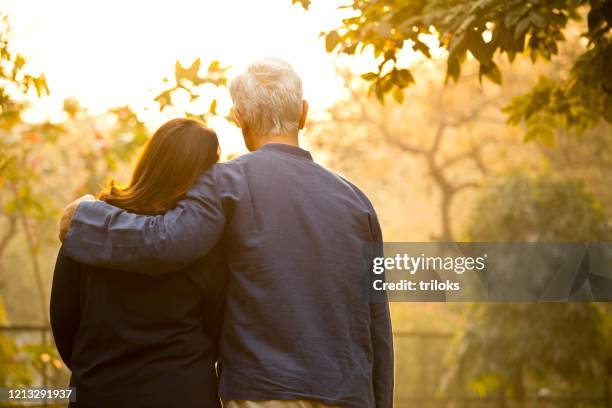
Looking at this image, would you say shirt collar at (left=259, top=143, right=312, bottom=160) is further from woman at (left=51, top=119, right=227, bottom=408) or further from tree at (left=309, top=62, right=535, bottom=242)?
tree at (left=309, top=62, right=535, bottom=242)

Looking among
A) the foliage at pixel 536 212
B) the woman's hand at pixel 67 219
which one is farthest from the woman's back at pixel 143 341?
the foliage at pixel 536 212

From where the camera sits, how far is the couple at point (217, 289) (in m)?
2.02

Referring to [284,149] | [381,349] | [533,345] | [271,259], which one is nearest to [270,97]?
[284,149]

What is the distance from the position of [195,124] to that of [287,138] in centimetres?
24

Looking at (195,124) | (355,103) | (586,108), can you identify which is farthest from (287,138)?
(355,103)

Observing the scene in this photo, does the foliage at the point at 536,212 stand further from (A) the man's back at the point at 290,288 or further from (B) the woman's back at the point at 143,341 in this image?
(B) the woman's back at the point at 143,341

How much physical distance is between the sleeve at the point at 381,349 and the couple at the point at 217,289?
0.07 meters

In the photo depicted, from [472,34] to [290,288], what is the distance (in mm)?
1409

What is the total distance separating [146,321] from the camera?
2051 millimetres

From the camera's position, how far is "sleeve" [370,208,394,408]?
7.33 ft

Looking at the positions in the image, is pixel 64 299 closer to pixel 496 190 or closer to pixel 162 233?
pixel 162 233

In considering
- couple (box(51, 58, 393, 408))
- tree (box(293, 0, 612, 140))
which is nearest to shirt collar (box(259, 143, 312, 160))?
couple (box(51, 58, 393, 408))

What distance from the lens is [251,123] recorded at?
7.30 feet

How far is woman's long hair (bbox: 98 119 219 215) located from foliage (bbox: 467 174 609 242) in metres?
7.17
